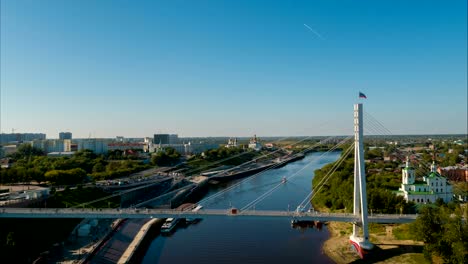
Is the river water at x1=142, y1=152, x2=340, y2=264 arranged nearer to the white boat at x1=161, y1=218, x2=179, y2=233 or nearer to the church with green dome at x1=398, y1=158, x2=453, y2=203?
the white boat at x1=161, y1=218, x2=179, y2=233

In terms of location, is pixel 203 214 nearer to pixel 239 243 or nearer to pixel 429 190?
pixel 239 243

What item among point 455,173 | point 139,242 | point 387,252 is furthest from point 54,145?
point 387,252

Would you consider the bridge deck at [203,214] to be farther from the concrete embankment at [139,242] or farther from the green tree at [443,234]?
the concrete embankment at [139,242]

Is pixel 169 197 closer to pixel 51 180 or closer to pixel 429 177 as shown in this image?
pixel 51 180

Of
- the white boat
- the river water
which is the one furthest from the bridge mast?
the white boat

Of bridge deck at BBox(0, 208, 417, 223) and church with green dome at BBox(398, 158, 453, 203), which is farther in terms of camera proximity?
church with green dome at BBox(398, 158, 453, 203)

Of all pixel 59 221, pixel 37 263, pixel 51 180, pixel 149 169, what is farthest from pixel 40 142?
pixel 37 263
